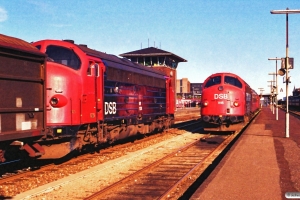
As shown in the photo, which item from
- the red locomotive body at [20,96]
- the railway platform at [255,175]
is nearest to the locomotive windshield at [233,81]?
the railway platform at [255,175]

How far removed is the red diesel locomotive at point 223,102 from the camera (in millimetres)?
21109

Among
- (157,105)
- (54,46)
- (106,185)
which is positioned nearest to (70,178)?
(106,185)

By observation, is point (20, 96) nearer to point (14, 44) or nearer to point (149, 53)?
point (14, 44)

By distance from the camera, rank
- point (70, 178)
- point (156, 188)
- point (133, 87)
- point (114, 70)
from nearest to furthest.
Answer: point (156, 188) → point (70, 178) → point (114, 70) → point (133, 87)

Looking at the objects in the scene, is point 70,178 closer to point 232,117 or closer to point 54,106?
point 54,106

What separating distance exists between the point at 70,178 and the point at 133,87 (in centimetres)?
743

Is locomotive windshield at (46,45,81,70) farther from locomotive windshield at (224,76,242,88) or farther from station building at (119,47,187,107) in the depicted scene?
station building at (119,47,187,107)

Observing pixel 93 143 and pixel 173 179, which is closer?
pixel 173 179

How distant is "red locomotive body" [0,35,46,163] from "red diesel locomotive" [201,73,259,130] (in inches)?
517

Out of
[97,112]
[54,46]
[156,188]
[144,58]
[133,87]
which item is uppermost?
[144,58]

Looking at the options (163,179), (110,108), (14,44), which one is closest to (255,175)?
(163,179)

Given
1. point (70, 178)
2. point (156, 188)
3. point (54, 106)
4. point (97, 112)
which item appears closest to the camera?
point (156, 188)

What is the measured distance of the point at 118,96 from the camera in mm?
14898

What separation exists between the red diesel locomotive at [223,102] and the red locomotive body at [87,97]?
5.12m
